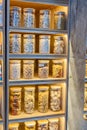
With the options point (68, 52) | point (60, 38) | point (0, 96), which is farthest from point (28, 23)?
point (0, 96)

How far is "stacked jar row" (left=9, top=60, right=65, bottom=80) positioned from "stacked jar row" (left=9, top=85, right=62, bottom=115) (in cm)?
11

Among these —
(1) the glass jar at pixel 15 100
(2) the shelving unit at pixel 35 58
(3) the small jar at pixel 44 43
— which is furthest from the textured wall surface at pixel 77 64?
(1) the glass jar at pixel 15 100

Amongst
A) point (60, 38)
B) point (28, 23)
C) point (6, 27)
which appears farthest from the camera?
point (60, 38)

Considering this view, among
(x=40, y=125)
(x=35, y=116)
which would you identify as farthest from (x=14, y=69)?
(x=40, y=125)

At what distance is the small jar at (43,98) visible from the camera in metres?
1.90

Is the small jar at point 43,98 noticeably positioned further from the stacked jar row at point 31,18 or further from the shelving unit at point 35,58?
the stacked jar row at point 31,18

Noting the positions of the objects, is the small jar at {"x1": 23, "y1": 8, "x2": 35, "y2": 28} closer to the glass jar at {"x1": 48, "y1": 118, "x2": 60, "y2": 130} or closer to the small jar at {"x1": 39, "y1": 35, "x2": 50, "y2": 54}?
the small jar at {"x1": 39, "y1": 35, "x2": 50, "y2": 54}

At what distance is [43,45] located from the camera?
6.15 ft

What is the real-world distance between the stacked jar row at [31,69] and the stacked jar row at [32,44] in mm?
94

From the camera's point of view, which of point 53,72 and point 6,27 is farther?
point 53,72

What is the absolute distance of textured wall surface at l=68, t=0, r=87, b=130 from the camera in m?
1.90

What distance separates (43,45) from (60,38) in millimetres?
181

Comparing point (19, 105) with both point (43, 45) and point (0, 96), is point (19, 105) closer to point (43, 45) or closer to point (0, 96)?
point (0, 96)

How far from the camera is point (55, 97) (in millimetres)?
1949
